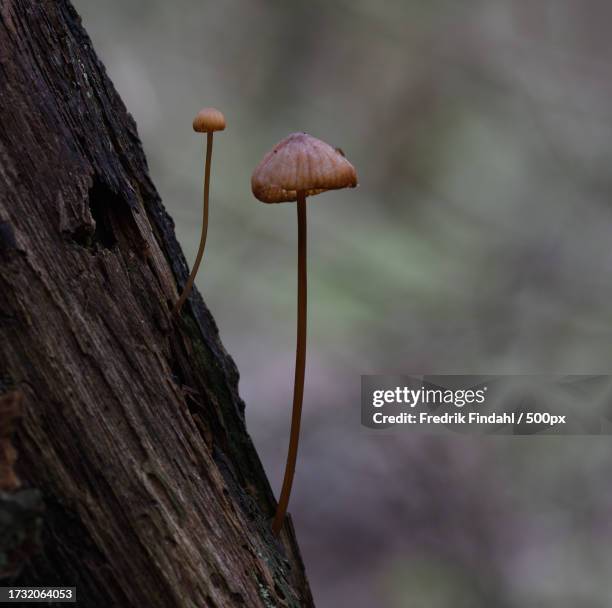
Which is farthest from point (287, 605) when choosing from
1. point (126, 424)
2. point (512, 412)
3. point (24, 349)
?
point (512, 412)

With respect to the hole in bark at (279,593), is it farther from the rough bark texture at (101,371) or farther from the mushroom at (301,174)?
the mushroom at (301,174)

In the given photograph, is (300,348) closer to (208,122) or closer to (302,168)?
(302,168)

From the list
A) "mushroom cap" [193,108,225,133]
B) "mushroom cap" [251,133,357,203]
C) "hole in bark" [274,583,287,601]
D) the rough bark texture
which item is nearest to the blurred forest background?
"hole in bark" [274,583,287,601]

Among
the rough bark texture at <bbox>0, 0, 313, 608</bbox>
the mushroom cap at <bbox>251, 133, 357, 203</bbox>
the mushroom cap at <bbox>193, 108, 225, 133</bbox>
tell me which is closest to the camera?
the rough bark texture at <bbox>0, 0, 313, 608</bbox>

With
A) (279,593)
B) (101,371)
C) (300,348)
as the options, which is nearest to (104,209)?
(101,371)

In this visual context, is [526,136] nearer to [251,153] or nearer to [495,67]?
[495,67]

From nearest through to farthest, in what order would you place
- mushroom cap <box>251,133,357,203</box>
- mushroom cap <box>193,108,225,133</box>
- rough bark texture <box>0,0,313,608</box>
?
1. rough bark texture <box>0,0,313,608</box>
2. mushroom cap <box>251,133,357,203</box>
3. mushroom cap <box>193,108,225,133</box>

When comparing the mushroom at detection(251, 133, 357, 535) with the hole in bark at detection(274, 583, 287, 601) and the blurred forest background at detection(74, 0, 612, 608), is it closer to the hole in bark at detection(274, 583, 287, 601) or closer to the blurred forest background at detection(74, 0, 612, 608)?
the hole in bark at detection(274, 583, 287, 601)
